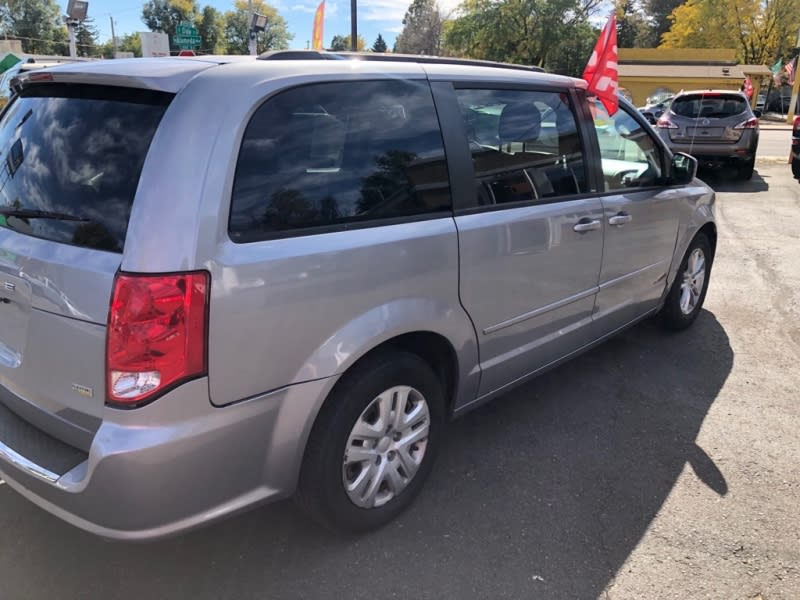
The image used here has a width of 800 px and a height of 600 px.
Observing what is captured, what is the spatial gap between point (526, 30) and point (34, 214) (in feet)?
150

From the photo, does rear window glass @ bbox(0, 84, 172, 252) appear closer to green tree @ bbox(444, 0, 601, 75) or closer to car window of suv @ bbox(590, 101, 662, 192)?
car window of suv @ bbox(590, 101, 662, 192)

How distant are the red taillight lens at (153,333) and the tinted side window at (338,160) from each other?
0.25m

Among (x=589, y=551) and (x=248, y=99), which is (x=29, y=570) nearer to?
(x=248, y=99)

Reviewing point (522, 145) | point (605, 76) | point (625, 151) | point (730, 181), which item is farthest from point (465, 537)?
point (730, 181)

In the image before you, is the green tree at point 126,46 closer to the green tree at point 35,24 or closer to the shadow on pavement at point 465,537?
the green tree at point 35,24

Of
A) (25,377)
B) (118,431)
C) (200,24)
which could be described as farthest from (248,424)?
(200,24)

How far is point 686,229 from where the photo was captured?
4.51m

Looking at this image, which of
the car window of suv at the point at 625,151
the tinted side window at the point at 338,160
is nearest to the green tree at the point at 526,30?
the car window of suv at the point at 625,151

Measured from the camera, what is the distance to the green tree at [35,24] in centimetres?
6806

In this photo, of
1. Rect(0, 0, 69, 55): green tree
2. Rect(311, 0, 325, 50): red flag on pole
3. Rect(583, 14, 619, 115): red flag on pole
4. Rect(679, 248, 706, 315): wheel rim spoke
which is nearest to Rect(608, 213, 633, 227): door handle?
Rect(583, 14, 619, 115): red flag on pole

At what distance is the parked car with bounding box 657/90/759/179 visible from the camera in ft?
39.8

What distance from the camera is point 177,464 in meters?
1.98

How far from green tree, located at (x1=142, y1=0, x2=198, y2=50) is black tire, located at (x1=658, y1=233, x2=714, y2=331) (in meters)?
72.2

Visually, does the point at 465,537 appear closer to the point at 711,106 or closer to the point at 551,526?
the point at 551,526
